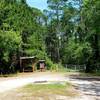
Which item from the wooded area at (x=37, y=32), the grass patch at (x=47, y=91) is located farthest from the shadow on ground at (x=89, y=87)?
the wooded area at (x=37, y=32)

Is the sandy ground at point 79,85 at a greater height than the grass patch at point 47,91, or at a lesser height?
lesser

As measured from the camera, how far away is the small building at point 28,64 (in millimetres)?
53312

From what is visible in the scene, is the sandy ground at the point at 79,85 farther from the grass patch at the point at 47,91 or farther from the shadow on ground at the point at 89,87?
the grass patch at the point at 47,91

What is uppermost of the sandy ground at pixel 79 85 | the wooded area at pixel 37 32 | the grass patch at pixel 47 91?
the wooded area at pixel 37 32

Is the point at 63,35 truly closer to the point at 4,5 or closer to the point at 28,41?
the point at 28,41

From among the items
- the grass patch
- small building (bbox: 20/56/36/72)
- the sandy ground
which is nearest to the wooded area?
small building (bbox: 20/56/36/72)

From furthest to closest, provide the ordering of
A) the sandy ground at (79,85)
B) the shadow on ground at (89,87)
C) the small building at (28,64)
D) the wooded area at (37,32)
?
the small building at (28,64) → the wooded area at (37,32) → the shadow on ground at (89,87) → the sandy ground at (79,85)

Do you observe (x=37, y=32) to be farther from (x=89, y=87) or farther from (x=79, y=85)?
(x=89, y=87)

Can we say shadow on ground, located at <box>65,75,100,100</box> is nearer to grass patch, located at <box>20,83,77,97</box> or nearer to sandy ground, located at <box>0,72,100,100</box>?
sandy ground, located at <box>0,72,100,100</box>

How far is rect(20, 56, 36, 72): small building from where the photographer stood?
5331 centimetres

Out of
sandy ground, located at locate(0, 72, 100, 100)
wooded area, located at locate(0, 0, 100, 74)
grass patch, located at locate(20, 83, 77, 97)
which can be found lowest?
sandy ground, located at locate(0, 72, 100, 100)

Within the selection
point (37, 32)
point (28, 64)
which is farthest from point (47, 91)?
point (37, 32)

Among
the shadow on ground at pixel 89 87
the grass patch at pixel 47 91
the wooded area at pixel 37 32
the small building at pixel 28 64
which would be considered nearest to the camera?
the grass patch at pixel 47 91

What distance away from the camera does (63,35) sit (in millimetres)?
82938
